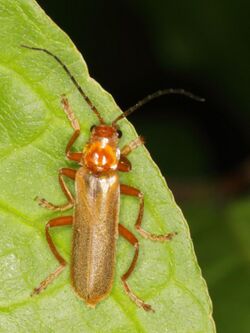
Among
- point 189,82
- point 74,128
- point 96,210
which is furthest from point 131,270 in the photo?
point 189,82

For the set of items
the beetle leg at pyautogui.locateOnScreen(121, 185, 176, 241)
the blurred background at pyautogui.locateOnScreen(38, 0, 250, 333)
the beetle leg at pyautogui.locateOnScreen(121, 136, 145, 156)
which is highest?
the beetle leg at pyautogui.locateOnScreen(121, 136, 145, 156)

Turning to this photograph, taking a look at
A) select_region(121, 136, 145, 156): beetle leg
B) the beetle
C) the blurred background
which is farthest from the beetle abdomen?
the blurred background

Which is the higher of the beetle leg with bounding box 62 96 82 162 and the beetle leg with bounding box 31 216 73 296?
the beetle leg with bounding box 62 96 82 162

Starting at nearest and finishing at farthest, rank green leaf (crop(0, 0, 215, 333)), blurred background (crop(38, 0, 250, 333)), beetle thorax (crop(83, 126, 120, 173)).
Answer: green leaf (crop(0, 0, 215, 333)), beetle thorax (crop(83, 126, 120, 173)), blurred background (crop(38, 0, 250, 333))

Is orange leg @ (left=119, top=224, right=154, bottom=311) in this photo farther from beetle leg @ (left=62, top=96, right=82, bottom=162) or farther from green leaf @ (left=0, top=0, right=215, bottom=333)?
beetle leg @ (left=62, top=96, right=82, bottom=162)

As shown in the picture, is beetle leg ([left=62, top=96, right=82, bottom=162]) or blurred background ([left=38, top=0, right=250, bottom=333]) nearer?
beetle leg ([left=62, top=96, right=82, bottom=162])

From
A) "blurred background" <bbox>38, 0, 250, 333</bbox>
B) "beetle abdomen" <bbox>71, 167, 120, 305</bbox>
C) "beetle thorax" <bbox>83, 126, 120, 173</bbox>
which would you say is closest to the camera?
"beetle abdomen" <bbox>71, 167, 120, 305</bbox>
